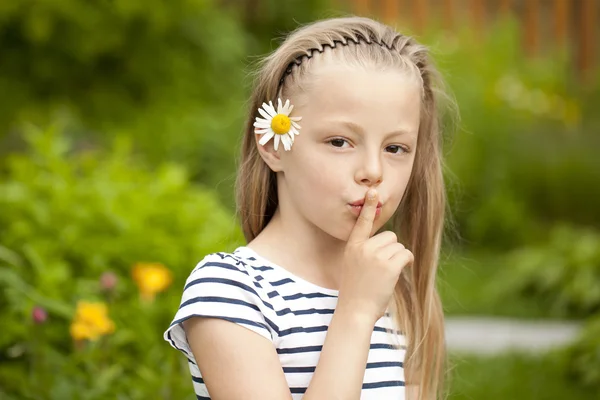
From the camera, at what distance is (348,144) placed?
6.07 ft

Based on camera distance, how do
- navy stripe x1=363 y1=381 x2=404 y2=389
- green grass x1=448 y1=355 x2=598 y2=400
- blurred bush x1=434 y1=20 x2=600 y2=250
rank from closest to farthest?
navy stripe x1=363 y1=381 x2=404 y2=389, green grass x1=448 y1=355 x2=598 y2=400, blurred bush x1=434 y1=20 x2=600 y2=250

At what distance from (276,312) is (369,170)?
329 millimetres

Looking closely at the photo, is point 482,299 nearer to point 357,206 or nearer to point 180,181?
point 180,181

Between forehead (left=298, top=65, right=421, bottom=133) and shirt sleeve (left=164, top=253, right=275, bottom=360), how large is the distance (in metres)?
0.33

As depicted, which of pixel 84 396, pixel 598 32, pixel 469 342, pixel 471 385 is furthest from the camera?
pixel 598 32

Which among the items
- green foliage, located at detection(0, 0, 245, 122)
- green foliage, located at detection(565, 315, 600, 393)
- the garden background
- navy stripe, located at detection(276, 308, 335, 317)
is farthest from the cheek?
green foliage, located at detection(0, 0, 245, 122)

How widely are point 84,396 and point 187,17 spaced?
18.9 feet

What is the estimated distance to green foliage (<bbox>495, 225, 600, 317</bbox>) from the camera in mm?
6164

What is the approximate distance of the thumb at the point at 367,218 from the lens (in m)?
1.84

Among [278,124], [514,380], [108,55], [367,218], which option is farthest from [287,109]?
[108,55]

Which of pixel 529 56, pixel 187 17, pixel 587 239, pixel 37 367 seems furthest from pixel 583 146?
pixel 37 367

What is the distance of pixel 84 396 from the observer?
9.95ft

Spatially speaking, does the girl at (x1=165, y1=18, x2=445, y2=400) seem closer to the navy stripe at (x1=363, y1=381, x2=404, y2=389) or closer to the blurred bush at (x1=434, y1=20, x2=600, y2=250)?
the navy stripe at (x1=363, y1=381, x2=404, y2=389)

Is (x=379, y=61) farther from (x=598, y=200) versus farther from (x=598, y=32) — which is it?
(x=598, y=32)
